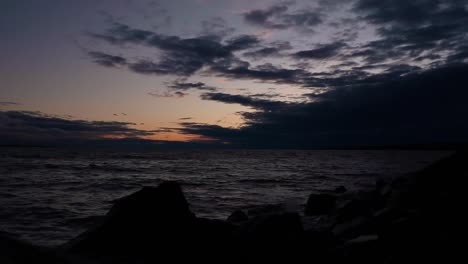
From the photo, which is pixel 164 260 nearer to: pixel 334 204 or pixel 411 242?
pixel 411 242

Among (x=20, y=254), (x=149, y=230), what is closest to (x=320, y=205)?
(x=149, y=230)

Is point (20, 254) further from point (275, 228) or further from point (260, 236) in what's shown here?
point (275, 228)

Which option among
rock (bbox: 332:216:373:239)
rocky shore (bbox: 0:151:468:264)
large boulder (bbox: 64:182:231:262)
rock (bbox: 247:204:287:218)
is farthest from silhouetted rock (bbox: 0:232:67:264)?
rock (bbox: 247:204:287:218)

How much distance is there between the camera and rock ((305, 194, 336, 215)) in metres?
16.1

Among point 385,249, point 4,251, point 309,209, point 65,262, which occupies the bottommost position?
point 309,209

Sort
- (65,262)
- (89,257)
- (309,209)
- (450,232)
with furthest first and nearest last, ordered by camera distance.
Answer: (309,209) → (89,257) → (450,232) → (65,262)

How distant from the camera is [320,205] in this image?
1633 cm

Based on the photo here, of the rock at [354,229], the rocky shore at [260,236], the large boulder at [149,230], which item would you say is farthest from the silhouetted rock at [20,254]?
the rock at [354,229]

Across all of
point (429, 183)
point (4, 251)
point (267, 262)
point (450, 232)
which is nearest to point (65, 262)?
point (4, 251)

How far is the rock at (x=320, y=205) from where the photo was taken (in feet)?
53.0

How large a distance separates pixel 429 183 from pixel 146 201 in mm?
7584

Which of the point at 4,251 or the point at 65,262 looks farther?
the point at 65,262

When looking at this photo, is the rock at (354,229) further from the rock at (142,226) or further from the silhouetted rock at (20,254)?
the silhouetted rock at (20,254)

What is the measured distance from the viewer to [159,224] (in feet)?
23.8
